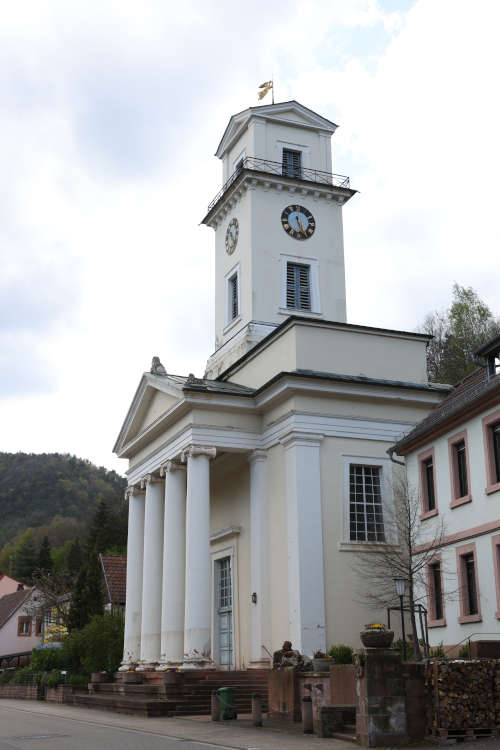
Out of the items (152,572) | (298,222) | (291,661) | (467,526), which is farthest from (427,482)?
(298,222)

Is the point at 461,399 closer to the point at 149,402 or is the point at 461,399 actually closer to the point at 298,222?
the point at 149,402

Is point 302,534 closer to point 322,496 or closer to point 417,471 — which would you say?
point 322,496

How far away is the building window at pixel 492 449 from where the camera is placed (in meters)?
21.2

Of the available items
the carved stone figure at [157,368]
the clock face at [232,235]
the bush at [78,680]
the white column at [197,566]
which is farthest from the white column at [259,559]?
the clock face at [232,235]

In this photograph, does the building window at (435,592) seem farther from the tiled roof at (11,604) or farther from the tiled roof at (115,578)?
the tiled roof at (11,604)

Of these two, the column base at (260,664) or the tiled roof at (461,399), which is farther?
the column base at (260,664)

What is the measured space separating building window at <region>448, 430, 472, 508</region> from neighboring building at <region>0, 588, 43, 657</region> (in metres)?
56.0

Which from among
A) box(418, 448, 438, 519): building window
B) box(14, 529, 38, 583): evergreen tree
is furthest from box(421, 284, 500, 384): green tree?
box(14, 529, 38, 583): evergreen tree

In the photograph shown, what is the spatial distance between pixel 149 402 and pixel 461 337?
25989 millimetres

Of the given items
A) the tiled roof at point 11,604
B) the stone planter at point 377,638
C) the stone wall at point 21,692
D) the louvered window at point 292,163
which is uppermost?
the louvered window at point 292,163

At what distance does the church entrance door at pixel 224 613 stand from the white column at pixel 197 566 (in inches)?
168

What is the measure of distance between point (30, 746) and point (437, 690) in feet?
24.3

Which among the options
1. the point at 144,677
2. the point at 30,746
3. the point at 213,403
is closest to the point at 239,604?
the point at 144,677

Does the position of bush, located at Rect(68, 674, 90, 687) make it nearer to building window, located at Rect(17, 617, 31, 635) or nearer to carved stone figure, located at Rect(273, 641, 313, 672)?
carved stone figure, located at Rect(273, 641, 313, 672)
